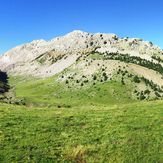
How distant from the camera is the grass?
105 feet

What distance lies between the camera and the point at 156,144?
3453 cm

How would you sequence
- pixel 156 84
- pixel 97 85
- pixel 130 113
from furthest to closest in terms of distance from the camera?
pixel 156 84, pixel 97 85, pixel 130 113

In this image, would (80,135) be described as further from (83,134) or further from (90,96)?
(90,96)

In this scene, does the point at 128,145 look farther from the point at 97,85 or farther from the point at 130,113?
the point at 97,85

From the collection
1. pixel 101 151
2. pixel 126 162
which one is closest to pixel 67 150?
pixel 101 151

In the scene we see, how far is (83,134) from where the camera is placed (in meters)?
35.5

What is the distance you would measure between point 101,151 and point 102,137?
2.31m

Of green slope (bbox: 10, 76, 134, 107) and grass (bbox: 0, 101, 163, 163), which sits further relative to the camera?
green slope (bbox: 10, 76, 134, 107)

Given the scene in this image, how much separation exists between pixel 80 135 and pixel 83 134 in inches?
13.9

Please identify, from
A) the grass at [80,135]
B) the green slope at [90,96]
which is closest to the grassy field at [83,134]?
the grass at [80,135]

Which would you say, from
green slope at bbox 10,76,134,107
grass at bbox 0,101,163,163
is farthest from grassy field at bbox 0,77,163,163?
green slope at bbox 10,76,134,107

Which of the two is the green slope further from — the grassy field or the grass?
the grass

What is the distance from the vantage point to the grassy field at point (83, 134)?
105 ft

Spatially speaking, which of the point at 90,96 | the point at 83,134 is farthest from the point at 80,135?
the point at 90,96
